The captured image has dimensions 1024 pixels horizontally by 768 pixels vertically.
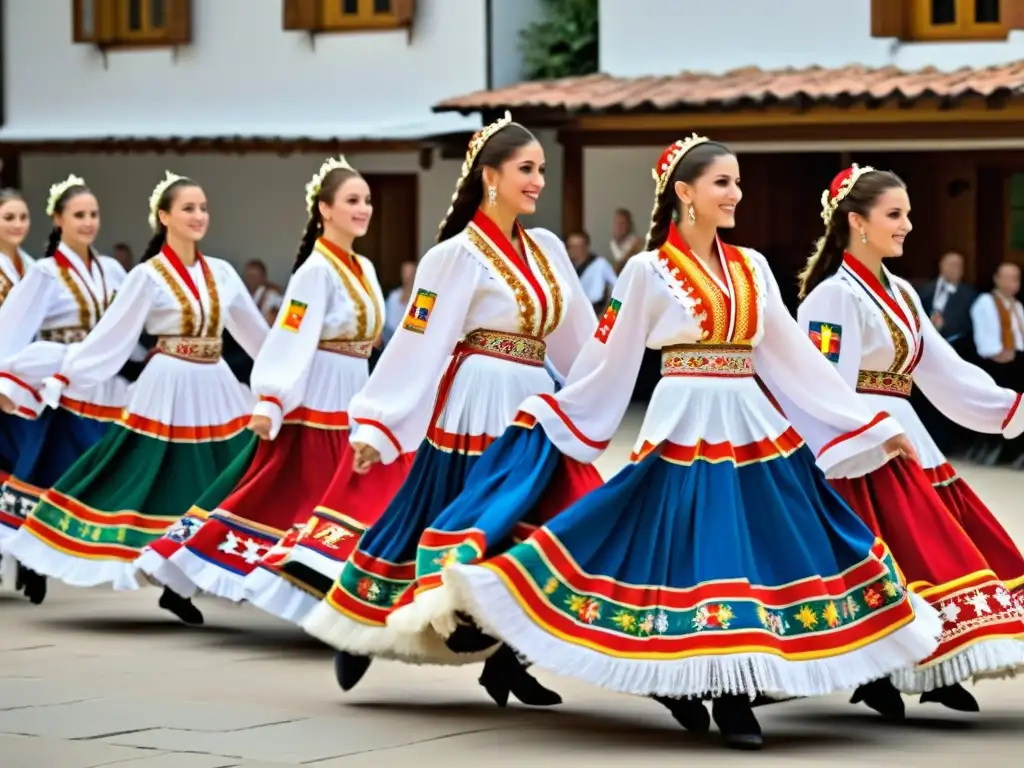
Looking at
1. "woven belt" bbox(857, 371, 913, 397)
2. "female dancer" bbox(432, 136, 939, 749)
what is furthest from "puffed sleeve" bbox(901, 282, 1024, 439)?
"female dancer" bbox(432, 136, 939, 749)

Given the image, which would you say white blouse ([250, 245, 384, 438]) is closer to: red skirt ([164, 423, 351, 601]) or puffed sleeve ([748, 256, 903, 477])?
red skirt ([164, 423, 351, 601])

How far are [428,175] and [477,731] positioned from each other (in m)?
17.0

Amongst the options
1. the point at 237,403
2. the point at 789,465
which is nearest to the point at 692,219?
the point at 789,465

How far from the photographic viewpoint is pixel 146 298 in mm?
9672

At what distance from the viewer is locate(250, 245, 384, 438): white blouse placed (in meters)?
8.68

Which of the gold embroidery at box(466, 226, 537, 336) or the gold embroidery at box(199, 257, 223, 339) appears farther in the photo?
the gold embroidery at box(199, 257, 223, 339)

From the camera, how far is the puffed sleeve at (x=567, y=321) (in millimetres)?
7691

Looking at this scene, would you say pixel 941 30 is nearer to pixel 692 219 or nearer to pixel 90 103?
pixel 90 103

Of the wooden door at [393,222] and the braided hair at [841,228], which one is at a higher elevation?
the braided hair at [841,228]

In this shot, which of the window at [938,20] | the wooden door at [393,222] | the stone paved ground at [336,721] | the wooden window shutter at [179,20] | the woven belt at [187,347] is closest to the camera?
the stone paved ground at [336,721]

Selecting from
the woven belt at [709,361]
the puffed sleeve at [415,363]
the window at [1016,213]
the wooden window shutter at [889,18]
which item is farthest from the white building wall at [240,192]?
the woven belt at [709,361]

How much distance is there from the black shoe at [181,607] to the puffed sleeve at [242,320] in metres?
0.99

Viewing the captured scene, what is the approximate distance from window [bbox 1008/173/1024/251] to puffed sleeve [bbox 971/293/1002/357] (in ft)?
11.1

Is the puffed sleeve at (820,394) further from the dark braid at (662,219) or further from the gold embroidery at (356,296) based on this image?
the gold embroidery at (356,296)
